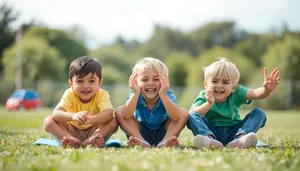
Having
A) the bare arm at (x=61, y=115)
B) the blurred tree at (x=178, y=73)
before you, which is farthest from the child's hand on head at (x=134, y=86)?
the blurred tree at (x=178, y=73)

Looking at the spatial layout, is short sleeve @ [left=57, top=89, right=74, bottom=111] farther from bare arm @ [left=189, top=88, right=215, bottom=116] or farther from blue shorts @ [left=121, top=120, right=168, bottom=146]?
bare arm @ [left=189, top=88, right=215, bottom=116]

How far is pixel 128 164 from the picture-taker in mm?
3117

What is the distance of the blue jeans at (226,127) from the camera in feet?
16.4

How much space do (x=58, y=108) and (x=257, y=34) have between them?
2271 inches

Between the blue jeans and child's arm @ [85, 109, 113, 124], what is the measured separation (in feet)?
3.37

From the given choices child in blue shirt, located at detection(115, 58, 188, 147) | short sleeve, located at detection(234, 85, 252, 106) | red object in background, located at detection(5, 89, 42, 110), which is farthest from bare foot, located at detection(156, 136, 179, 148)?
red object in background, located at detection(5, 89, 42, 110)

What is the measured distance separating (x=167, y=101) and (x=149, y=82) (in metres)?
0.39

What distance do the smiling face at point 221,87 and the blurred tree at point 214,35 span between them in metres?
61.5

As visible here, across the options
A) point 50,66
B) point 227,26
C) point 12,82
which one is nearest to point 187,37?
point 227,26

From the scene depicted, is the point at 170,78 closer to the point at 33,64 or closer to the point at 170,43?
the point at 33,64

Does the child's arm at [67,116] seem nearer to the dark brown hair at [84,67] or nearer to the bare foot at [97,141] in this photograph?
the bare foot at [97,141]

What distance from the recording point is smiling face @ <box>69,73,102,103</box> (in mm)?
5117

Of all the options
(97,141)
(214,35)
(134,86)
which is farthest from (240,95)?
(214,35)

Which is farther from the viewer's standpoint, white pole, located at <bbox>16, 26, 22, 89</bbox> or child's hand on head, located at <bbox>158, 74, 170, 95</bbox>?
white pole, located at <bbox>16, 26, 22, 89</bbox>
